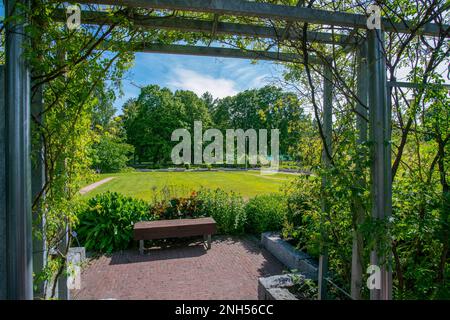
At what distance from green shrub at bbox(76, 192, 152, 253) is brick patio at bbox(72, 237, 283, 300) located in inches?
11.5

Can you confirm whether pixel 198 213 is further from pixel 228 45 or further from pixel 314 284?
pixel 228 45

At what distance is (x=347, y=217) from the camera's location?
2488 mm

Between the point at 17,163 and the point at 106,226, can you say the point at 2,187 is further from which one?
the point at 106,226

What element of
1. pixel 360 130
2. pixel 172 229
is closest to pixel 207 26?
pixel 360 130

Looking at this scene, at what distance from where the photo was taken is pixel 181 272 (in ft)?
14.2

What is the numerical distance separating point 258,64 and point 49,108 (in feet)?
7.59

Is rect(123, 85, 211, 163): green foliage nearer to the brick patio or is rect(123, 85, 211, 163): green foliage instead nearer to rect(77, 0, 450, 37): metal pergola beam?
the brick patio

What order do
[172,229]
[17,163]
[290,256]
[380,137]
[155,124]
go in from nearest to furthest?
[17,163] < [380,137] < [290,256] < [172,229] < [155,124]

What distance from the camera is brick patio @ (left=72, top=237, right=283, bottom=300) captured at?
3.65 metres

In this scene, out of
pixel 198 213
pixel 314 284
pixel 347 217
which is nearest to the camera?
pixel 347 217

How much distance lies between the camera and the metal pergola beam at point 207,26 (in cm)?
196

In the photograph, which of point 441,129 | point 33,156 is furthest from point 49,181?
point 441,129

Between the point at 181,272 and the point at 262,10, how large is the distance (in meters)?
4.06

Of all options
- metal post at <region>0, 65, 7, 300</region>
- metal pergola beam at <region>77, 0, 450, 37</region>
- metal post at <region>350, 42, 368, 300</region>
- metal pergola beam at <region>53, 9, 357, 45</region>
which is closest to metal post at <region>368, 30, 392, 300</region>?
metal pergola beam at <region>77, 0, 450, 37</region>
